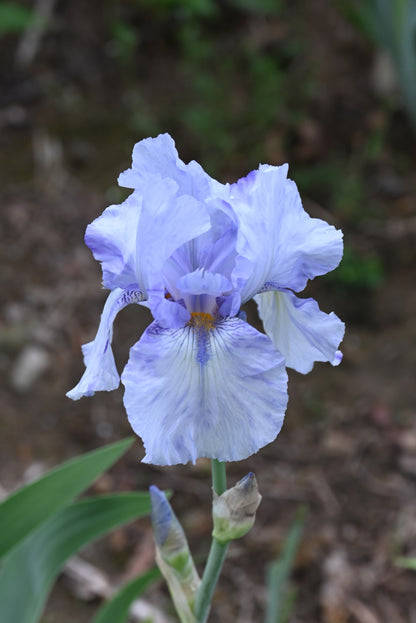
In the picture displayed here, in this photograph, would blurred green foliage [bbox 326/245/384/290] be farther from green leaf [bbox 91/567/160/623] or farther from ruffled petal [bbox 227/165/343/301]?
ruffled petal [bbox 227/165/343/301]

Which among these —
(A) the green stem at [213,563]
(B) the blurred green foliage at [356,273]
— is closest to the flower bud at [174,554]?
(A) the green stem at [213,563]

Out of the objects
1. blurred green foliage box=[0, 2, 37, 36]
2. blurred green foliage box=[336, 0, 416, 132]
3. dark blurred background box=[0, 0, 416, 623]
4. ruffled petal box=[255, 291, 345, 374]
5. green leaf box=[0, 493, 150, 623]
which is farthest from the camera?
blurred green foliage box=[0, 2, 37, 36]

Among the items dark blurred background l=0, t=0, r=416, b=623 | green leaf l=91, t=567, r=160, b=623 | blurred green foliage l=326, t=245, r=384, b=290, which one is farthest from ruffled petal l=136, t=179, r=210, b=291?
blurred green foliage l=326, t=245, r=384, b=290

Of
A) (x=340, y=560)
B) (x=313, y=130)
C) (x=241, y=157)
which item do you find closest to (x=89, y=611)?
(x=340, y=560)

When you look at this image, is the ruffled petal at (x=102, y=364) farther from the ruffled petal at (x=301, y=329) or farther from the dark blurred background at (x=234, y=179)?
the dark blurred background at (x=234, y=179)

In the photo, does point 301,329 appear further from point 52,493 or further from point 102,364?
point 52,493

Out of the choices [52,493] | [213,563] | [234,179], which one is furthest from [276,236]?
[234,179]
